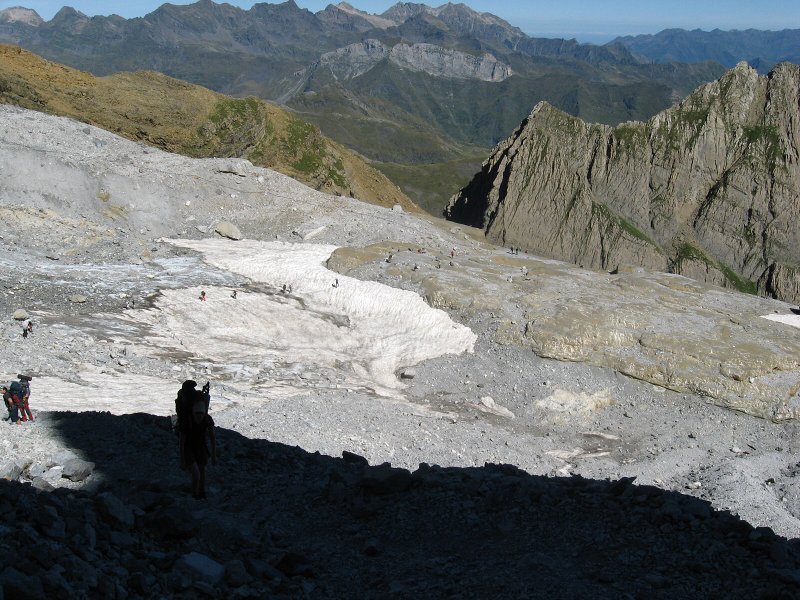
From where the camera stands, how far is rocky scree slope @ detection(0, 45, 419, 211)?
60875 mm

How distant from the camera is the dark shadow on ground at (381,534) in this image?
8.93m

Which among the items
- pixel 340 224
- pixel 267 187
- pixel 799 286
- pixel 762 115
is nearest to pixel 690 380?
pixel 340 224

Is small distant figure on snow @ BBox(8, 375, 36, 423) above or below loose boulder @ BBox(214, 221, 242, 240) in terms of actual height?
below

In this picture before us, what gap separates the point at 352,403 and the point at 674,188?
282ft

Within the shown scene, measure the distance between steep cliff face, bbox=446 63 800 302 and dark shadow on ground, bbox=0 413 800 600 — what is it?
79077mm

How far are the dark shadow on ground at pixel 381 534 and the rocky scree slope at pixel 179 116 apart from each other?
53.8 m

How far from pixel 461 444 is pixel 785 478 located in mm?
12751

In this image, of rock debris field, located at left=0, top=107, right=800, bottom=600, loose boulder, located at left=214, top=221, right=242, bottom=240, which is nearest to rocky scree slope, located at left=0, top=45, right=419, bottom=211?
rock debris field, located at left=0, top=107, right=800, bottom=600

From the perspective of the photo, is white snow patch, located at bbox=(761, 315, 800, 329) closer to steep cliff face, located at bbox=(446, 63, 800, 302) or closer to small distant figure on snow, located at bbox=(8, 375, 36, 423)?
small distant figure on snow, located at bbox=(8, 375, 36, 423)

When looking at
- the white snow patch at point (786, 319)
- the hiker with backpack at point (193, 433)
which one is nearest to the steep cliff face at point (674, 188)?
the white snow patch at point (786, 319)

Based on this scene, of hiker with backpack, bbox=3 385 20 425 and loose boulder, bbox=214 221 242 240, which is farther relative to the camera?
loose boulder, bbox=214 221 242 240

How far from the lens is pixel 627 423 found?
30766 millimetres

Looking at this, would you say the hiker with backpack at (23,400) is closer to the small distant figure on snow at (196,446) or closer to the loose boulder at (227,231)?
the small distant figure on snow at (196,446)

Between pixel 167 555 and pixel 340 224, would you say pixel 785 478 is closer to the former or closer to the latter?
pixel 167 555
